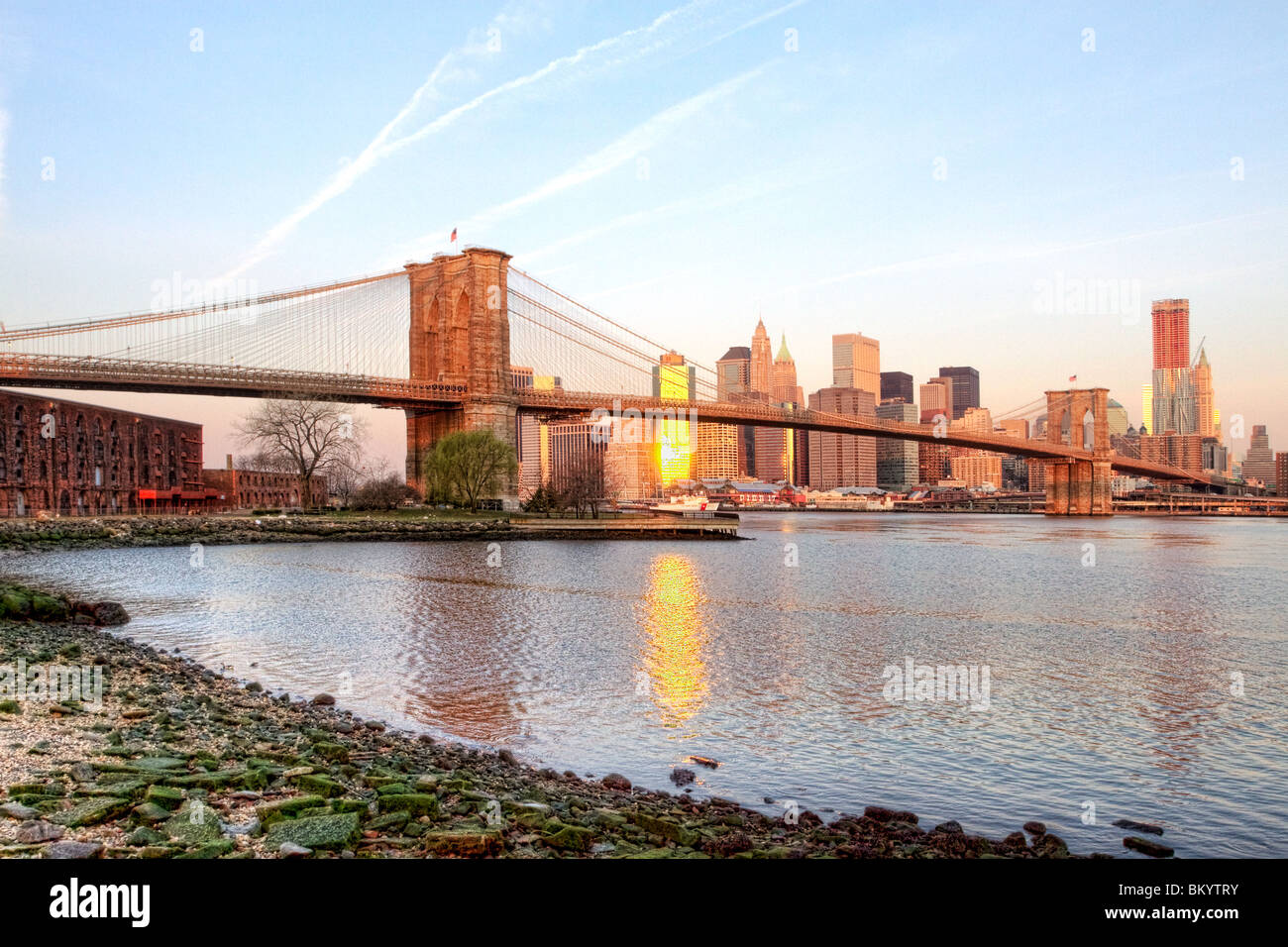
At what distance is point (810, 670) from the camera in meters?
15.7

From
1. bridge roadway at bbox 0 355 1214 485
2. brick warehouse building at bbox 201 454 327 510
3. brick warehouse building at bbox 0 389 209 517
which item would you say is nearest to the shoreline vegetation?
bridge roadway at bbox 0 355 1214 485

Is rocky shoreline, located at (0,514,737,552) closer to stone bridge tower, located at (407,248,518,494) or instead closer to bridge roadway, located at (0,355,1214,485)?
bridge roadway, located at (0,355,1214,485)

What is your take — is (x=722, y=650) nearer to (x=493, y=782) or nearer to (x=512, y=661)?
(x=512, y=661)

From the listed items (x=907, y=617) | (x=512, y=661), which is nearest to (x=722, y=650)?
(x=512, y=661)

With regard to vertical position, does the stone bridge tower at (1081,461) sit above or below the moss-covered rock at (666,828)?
above

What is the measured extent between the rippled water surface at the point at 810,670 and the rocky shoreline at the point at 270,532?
8.23 meters

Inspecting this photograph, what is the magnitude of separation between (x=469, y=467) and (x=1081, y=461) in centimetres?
8531

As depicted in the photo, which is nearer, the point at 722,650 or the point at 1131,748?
the point at 1131,748

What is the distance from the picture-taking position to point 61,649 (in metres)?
13.6

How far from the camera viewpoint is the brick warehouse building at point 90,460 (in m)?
58.2

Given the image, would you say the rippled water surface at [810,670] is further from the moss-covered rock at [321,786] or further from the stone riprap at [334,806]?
the moss-covered rock at [321,786]

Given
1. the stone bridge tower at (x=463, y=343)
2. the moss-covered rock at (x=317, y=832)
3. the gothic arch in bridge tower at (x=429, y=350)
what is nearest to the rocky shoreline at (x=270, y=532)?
the stone bridge tower at (x=463, y=343)

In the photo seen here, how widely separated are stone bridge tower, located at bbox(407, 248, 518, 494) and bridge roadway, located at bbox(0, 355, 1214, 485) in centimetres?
144
